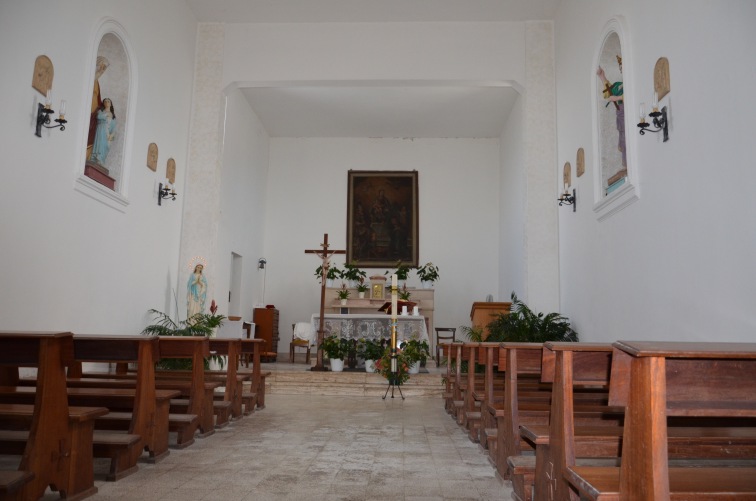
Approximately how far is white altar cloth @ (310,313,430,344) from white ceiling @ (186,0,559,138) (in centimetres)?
417

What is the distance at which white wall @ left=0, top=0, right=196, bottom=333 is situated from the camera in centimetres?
596

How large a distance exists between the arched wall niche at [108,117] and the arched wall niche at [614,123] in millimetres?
6057

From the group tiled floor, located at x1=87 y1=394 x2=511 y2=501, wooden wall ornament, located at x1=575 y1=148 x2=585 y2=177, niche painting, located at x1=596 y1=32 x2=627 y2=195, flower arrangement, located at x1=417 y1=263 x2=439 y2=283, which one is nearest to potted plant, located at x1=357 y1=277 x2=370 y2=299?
flower arrangement, located at x1=417 y1=263 x2=439 y2=283

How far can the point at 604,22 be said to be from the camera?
7.91 m

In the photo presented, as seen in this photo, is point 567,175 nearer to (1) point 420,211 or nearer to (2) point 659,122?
(2) point 659,122

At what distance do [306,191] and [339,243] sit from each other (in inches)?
61.9

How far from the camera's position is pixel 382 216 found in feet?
50.7

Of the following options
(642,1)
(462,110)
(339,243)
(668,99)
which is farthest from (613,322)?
(339,243)

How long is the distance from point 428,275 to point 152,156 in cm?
677

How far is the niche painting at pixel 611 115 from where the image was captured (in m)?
7.30

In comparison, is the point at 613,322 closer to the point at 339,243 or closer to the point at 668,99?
the point at 668,99

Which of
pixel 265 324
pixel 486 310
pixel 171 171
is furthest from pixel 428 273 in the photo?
pixel 171 171

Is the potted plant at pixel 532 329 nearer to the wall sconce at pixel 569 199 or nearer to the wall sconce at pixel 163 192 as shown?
the wall sconce at pixel 569 199

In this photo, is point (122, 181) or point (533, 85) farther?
point (533, 85)
